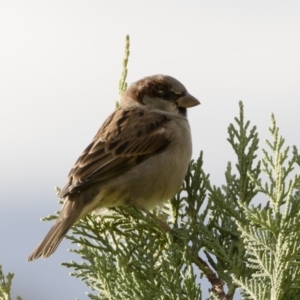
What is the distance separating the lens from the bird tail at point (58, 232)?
3.57 m

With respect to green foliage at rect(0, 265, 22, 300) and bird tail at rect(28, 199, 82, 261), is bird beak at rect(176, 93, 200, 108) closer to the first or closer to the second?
bird tail at rect(28, 199, 82, 261)

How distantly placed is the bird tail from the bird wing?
7.6 inches

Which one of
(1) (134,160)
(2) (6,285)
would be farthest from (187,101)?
(2) (6,285)

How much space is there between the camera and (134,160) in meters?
4.19

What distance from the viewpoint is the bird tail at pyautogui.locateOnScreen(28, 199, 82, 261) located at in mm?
3566

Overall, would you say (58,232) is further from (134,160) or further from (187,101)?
(187,101)

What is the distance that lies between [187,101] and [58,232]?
4.28 feet

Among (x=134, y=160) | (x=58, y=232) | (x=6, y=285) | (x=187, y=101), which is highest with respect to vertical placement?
(x=187, y=101)

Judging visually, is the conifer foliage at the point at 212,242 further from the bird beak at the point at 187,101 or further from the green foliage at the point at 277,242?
the bird beak at the point at 187,101

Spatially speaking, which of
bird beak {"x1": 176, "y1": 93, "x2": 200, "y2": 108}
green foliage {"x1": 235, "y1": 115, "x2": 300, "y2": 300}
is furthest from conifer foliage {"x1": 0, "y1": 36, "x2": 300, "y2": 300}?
bird beak {"x1": 176, "y1": 93, "x2": 200, "y2": 108}

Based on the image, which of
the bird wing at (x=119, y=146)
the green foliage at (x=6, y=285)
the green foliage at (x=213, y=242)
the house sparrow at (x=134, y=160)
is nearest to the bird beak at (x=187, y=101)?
the house sparrow at (x=134, y=160)

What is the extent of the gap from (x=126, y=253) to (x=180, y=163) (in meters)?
1.01

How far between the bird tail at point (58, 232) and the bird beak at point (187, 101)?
→ 1.14m

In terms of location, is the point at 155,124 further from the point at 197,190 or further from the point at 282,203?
the point at 282,203
